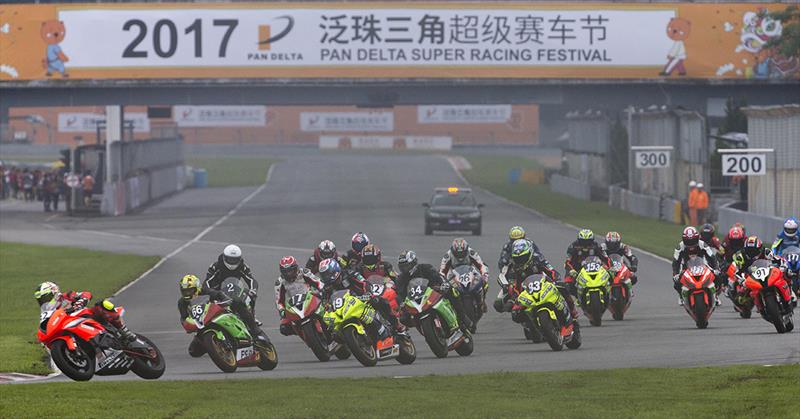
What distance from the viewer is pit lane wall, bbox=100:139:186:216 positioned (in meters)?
69.4

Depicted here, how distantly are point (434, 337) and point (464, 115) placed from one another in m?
122

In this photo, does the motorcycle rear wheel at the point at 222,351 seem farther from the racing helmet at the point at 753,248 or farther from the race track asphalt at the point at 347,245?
the racing helmet at the point at 753,248

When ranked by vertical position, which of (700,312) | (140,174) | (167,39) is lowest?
(700,312)

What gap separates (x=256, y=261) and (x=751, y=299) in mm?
18806

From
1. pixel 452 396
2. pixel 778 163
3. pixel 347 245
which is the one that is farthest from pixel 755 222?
pixel 452 396

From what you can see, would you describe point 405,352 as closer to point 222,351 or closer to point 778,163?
point 222,351

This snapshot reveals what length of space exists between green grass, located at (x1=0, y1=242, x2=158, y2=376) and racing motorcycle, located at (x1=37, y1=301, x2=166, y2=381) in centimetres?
336

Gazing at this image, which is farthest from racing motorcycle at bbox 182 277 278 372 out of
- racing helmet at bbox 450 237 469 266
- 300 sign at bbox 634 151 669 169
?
300 sign at bbox 634 151 669 169

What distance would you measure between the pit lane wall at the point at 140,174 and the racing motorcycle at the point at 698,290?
4810 cm

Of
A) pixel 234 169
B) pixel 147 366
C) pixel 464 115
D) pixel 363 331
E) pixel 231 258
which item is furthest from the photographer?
pixel 464 115

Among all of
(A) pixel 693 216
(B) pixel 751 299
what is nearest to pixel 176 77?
(A) pixel 693 216

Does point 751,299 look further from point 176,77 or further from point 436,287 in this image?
point 176,77

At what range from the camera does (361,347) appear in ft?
66.5

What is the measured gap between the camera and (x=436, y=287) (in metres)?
21.0
